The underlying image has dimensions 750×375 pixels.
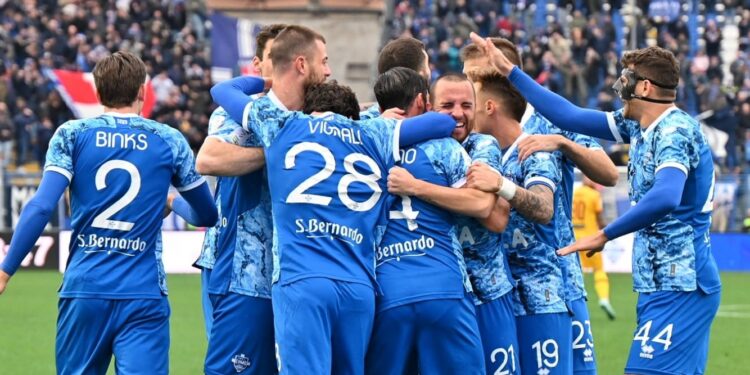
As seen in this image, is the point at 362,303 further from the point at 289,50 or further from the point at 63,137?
the point at 63,137

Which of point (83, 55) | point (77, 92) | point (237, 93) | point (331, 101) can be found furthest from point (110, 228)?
point (83, 55)

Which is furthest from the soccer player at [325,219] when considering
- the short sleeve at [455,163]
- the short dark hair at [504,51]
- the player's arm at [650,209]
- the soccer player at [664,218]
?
the short dark hair at [504,51]

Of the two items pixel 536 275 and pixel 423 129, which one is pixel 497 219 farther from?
pixel 536 275

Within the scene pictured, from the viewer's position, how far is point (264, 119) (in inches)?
266

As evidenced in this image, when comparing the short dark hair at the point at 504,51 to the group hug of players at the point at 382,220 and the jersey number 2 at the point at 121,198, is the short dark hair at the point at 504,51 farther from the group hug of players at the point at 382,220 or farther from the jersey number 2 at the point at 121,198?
the jersey number 2 at the point at 121,198

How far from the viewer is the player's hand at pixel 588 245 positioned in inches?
279

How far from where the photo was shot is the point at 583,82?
31.9m

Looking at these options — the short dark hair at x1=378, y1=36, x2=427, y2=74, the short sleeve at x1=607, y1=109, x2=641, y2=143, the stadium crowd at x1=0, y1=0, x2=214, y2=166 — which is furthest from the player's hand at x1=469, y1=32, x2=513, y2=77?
the stadium crowd at x1=0, y1=0, x2=214, y2=166

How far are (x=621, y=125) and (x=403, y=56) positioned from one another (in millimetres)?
1331

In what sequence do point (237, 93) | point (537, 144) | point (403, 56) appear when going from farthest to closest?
point (403, 56), point (537, 144), point (237, 93)

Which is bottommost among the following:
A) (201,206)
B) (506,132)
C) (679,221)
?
(679,221)

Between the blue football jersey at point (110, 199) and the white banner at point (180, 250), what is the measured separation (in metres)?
15.6

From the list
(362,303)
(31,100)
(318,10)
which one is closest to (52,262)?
(31,100)

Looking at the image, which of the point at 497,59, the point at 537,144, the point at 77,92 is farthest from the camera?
the point at 77,92
